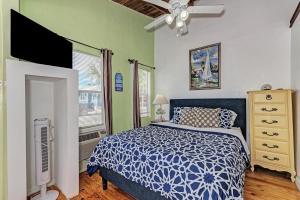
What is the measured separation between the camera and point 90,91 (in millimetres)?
3105

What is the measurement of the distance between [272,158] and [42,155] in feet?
10.7

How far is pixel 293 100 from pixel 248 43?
4.20ft

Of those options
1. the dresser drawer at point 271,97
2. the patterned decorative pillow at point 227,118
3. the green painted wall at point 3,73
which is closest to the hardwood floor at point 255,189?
the green painted wall at point 3,73

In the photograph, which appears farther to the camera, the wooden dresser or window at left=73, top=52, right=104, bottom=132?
window at left=73, top=52, right=104, bottom=132

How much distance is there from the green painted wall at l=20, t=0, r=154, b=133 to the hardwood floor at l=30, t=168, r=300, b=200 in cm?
130

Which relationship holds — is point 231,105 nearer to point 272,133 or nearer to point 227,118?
point 227,118

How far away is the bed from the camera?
1.31 metres

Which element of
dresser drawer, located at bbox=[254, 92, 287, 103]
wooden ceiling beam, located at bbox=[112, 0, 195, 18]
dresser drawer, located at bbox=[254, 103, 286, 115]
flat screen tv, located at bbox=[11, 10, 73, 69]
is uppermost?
wooden ceiling beam, located at bbox=[112, 0, 195, 18]

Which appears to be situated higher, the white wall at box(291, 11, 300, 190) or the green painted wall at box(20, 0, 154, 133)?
the green painted wall at box(20, 0, 154, 133)

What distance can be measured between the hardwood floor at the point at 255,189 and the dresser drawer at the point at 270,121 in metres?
0.81

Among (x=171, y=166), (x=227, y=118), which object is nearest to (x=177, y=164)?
(x=171, y=166)

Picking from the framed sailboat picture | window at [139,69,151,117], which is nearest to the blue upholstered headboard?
the framed sailboat picture

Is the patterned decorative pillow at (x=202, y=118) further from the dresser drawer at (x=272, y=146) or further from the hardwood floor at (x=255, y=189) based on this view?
the hardwood floor at (x=255, y=189)

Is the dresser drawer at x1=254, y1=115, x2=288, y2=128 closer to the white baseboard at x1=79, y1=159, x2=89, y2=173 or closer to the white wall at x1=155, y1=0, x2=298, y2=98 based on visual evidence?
the white wall at x1=155, y1=0, x2=298, y2=98
